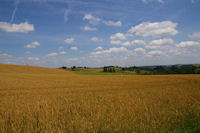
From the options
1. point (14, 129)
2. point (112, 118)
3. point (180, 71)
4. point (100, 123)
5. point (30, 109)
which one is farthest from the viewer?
point (180, 71)

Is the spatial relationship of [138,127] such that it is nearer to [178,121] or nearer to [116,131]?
[116,131]

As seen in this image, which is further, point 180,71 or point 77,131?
point 180,71

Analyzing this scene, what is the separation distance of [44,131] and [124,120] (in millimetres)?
2763

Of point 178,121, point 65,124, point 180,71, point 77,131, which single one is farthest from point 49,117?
point 180,71

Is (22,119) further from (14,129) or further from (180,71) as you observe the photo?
(180,71)

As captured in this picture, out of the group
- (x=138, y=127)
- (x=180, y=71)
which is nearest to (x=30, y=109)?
(x=138, y=127)

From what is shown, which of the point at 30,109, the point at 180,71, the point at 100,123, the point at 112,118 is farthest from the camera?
the point at 180,71

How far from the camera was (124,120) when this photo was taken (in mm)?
4957

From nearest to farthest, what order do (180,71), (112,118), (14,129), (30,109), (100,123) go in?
(14,129) → (100,123) → (112,118) → (30,109) → (180,71)

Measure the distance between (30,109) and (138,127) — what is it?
16.2ft

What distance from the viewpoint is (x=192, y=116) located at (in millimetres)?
5324

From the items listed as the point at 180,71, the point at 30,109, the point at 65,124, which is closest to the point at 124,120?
the point at 65,124

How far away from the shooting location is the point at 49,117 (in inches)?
211

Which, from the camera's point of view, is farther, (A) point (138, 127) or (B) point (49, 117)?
(B) point (49, 117)
